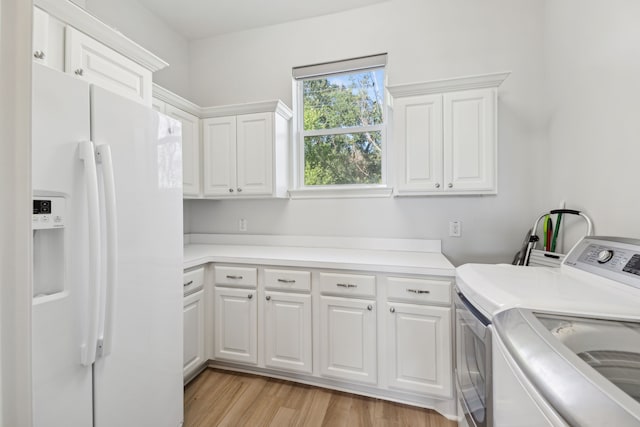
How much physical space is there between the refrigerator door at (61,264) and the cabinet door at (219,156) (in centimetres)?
142

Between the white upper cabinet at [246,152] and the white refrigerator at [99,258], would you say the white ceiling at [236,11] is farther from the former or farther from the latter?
the white refrigerator at [99,258]

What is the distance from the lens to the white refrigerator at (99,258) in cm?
88

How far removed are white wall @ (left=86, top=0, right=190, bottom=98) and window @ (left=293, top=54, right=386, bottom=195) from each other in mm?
1159

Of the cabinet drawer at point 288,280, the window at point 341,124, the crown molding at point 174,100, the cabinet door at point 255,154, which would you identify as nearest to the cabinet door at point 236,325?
the cabinet drawer at point 288,280

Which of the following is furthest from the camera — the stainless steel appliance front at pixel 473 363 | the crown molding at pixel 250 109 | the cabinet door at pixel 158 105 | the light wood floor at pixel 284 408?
the crown molding at pixel 250 109

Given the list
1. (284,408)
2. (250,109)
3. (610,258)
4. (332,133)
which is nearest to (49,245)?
(284,408)

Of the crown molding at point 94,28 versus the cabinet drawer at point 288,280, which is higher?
the crown molding at point 94,28

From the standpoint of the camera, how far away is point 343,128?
253 cm

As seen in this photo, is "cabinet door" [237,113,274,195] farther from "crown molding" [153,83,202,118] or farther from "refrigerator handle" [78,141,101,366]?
"refrigerator handle" [78,141,101,366]

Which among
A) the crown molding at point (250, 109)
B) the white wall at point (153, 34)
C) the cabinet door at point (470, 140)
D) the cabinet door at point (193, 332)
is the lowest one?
the cabinet door at point (193, 332)

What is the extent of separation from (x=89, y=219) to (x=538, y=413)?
4.37 ft

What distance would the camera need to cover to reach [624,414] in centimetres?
38

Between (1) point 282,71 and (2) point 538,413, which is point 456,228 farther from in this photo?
(1) point 282,71

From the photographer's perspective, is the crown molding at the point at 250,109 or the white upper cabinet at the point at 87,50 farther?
the crown molding at the point at 250,109
